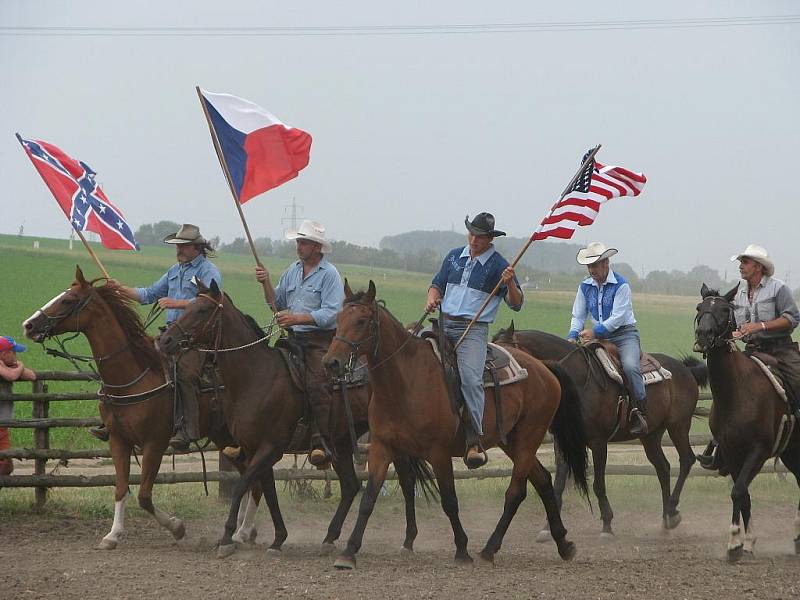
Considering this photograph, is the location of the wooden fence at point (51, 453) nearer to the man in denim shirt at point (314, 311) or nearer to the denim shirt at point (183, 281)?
the denim shirt at point (183, 281)

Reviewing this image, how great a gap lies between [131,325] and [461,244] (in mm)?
65289

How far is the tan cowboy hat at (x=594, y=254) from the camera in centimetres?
1100

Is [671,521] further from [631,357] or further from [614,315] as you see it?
[614,315]

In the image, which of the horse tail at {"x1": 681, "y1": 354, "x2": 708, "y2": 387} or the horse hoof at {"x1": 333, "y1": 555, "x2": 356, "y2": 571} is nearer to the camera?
the horse hoof at {"x1": 333, "y1": 555, "x2": 356, "y2": 571}

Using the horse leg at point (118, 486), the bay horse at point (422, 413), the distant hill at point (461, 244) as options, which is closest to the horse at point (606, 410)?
the bay horse at point (422, 413)

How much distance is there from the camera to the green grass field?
111ft

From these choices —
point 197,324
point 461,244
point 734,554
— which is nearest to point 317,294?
point 197,324

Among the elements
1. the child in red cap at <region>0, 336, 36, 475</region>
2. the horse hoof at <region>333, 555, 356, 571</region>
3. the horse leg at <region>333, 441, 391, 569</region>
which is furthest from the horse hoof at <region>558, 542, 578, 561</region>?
the child in red cap at <region>0, 336, 36, 475</region>

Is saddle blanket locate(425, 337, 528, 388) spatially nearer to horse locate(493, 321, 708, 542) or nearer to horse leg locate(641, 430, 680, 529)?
horse locate(493, 321, 708, 542)

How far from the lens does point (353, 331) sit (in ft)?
25.5

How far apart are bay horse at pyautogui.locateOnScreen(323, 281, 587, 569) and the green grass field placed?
1604cm

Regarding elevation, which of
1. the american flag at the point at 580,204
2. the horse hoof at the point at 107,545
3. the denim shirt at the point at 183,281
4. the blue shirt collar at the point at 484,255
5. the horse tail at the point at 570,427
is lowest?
the horse hoof at the point at 107,545

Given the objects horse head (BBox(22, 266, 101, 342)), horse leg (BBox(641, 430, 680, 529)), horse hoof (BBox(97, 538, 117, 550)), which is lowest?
horse hoof (BBox(97, 538, 117, 550))

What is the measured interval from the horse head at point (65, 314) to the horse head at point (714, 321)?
200 inches
